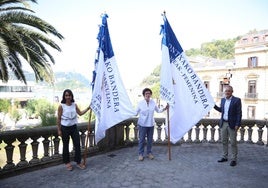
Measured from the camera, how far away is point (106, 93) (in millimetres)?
5473

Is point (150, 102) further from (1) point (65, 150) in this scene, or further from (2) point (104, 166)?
(1) point (65, 150)

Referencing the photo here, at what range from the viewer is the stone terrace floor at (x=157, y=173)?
4.51 meters

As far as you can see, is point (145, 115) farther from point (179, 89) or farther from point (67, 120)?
point (67, 120)

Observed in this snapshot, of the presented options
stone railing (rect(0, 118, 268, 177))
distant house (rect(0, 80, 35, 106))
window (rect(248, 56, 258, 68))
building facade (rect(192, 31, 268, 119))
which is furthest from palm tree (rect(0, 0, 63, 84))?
distant house (rect(0, 80, 35, 106))

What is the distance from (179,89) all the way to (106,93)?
1732 millimetres

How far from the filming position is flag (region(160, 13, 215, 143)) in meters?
5.67

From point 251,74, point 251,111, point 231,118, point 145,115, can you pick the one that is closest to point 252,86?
Answer: point 251,74

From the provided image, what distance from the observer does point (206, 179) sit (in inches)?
187

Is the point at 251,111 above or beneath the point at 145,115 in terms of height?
beneath

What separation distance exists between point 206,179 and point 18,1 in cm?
794

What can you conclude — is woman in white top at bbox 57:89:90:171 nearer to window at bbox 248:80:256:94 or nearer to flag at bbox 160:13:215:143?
flag at bbox 160:13:215:143

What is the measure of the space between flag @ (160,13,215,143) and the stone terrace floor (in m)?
0.80

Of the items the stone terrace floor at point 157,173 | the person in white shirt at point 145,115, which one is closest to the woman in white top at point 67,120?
the stone terrace floor at point 157,173

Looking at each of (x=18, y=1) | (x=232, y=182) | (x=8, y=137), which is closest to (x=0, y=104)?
(x=18, y=1)
